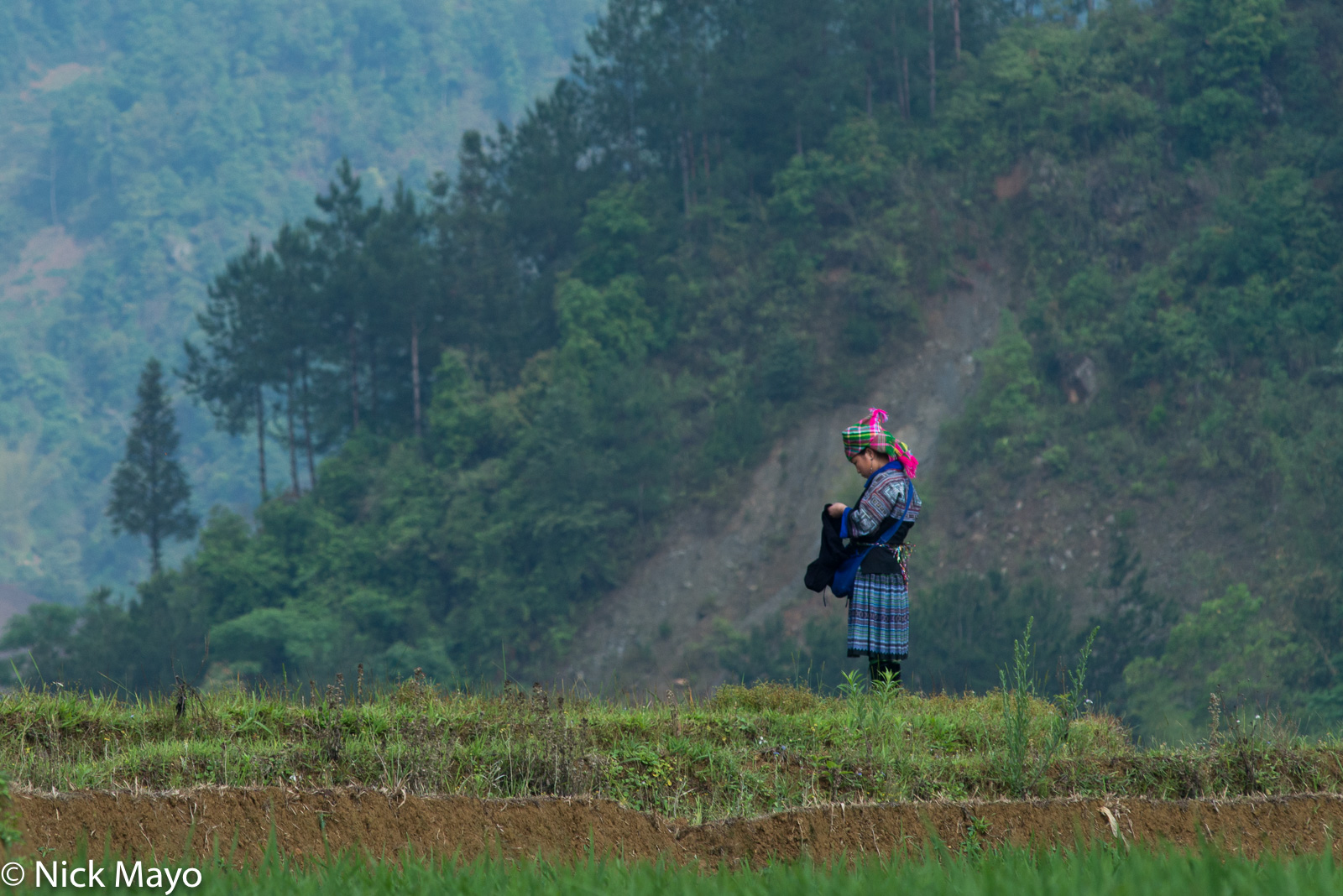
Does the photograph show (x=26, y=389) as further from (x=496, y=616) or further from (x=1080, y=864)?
(x=1080, y=864)

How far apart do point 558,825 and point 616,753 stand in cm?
143

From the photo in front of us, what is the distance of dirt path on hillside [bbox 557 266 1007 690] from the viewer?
4116 cm

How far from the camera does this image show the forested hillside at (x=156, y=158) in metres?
109

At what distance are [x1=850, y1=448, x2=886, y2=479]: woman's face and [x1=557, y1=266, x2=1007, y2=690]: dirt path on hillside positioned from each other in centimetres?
3104

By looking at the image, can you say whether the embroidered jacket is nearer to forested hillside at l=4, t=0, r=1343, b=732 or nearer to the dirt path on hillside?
forested hillside at l=4, t=0, r=1343, b=732

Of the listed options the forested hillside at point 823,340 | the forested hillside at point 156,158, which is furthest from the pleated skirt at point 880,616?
the forested hillside at point 156,158

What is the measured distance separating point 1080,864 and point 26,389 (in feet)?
404

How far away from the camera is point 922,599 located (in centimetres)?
3669

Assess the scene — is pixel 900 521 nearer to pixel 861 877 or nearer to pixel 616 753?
pixel 616 753

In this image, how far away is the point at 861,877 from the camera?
420 cm

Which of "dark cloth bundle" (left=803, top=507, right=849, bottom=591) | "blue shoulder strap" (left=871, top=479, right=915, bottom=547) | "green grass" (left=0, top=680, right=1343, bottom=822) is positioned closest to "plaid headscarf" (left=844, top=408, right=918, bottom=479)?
"blue shoulder strap" (left=871, top=479, right=915, bottom=547)

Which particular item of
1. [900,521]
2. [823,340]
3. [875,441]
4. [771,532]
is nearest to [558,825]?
[900,521]

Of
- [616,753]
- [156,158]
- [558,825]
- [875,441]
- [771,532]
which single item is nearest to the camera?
[558,825]

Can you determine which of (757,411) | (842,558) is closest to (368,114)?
(757,411)
